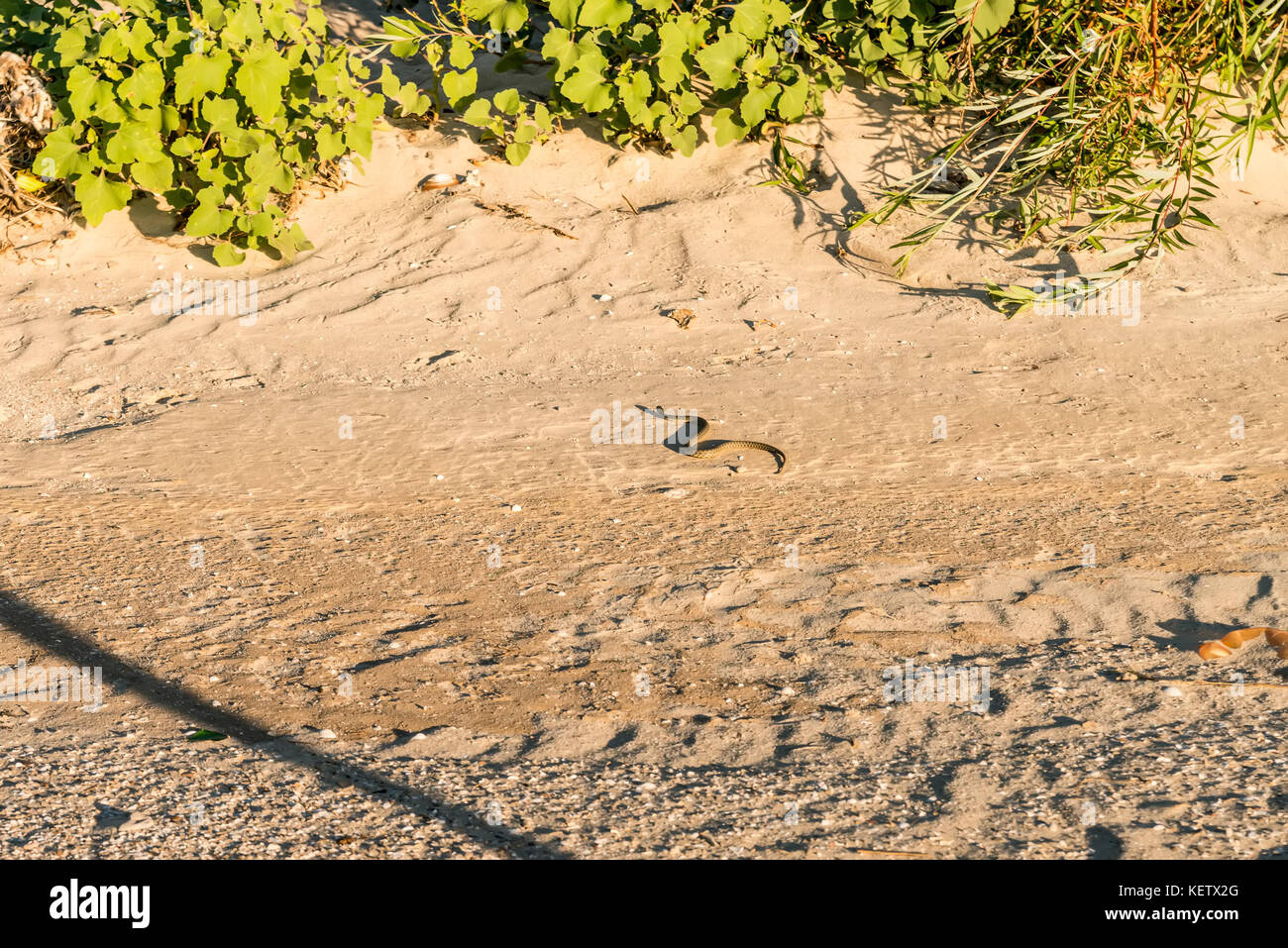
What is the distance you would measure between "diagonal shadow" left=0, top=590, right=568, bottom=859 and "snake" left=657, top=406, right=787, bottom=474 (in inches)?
83.7

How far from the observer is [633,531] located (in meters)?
4.04

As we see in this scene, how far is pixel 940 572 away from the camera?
12.1 ft

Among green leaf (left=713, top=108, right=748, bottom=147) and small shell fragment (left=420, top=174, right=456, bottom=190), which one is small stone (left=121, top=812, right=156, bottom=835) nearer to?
small shell fragment (left=420, top=174, right=456, bottom=190)

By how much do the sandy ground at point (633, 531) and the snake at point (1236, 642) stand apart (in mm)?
36

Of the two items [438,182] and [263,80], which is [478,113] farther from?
[263,80]

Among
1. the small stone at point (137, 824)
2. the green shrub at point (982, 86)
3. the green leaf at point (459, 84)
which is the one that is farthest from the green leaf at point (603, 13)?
the small stone at point (137, 824)

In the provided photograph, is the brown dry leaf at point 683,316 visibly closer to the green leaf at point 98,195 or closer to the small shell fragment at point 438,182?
the small shell fragment at point 438,182

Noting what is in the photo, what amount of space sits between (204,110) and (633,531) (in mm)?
3499

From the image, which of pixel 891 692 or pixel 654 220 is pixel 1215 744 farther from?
pixel 654 220

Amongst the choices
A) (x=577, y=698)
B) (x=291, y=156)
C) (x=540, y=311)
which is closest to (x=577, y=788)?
(x=577, y=698)

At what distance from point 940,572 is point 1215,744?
1104mm

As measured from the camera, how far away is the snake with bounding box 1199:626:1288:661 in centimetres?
311

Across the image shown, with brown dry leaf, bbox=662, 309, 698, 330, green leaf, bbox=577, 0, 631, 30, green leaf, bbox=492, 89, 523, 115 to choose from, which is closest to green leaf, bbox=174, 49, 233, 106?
green leaf, bbox=492, 89, 523, 115

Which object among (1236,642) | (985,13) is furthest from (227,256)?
(1236,642)
